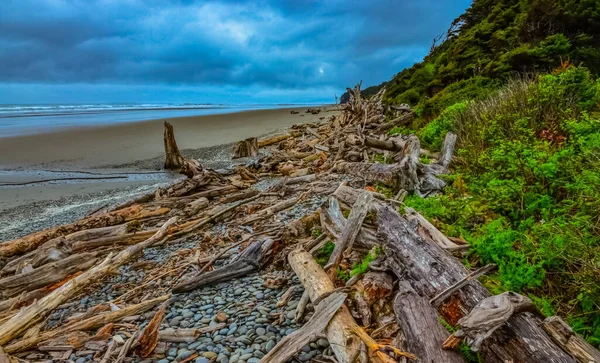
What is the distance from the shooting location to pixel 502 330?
2205 millimetres

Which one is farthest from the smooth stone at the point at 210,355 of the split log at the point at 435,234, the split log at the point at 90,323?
the split log at the point at 435,234

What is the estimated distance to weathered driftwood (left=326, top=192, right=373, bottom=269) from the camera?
12.8 ft

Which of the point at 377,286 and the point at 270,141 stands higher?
the point at 270,141

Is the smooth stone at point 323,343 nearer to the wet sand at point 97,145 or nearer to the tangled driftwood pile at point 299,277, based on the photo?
the tangled driftwood pile at point 299,277

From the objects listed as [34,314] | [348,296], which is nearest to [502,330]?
[348,296]

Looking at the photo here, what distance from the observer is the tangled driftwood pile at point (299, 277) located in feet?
7.60

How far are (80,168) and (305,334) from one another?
14.5 m

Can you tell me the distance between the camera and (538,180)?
4547mm

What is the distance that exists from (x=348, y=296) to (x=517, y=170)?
10.5 ft

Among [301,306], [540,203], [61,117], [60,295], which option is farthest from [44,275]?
[61,117]

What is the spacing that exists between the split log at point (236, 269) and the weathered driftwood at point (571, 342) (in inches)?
123

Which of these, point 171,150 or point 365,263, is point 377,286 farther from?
point 171,150

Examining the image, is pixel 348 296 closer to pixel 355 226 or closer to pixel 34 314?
pixel 355 226

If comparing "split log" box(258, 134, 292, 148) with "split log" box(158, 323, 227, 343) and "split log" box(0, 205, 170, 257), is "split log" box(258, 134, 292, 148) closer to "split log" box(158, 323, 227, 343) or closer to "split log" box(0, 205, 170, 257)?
"split log" box(0, 205, 170, 257)
